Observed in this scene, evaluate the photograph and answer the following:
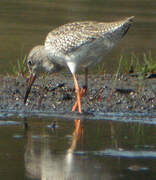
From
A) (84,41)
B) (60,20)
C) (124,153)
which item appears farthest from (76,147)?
(60,20)

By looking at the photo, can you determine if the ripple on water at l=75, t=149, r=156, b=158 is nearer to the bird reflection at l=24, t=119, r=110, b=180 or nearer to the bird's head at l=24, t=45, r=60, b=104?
the bird reflection at l=24, t=119, r=110, b=180

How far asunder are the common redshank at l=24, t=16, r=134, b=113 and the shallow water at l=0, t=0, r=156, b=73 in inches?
87.9

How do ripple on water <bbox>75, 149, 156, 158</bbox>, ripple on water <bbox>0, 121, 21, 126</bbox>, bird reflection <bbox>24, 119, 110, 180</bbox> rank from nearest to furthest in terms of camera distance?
bird reflection <bbox>24, 119, 110, 180</bbox>, ripple on water <bbox>75, 149, 156, 158</bbox>, ripple on water <bbox>0, 121, 21, 126</bbox>

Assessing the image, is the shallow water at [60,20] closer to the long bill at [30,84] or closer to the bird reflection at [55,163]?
the long bill at [30,84]

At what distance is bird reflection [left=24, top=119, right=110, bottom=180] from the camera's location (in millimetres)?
6262

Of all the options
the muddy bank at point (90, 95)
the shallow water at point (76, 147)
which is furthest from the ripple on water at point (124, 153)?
the muddy bank at point (90, 95)

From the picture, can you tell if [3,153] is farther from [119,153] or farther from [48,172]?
[119,153]

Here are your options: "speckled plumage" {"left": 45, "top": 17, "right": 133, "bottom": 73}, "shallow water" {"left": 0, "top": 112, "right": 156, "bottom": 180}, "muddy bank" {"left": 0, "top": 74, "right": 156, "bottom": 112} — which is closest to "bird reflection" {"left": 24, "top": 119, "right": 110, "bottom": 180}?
"shallow water" {"left": 0, "top": 112, "right": 156, "bottom": 180}

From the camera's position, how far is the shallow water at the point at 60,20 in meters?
14.1

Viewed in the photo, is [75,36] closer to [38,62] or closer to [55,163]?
[38,62]

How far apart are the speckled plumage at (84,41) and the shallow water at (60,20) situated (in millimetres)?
2281

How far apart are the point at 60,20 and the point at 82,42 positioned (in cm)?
933

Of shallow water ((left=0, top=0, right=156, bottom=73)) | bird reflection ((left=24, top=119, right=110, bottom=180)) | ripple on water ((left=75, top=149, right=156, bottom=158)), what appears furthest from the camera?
shallow water ((left=0, top=0, right=156, bottom=73))

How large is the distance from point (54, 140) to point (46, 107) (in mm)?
1798
